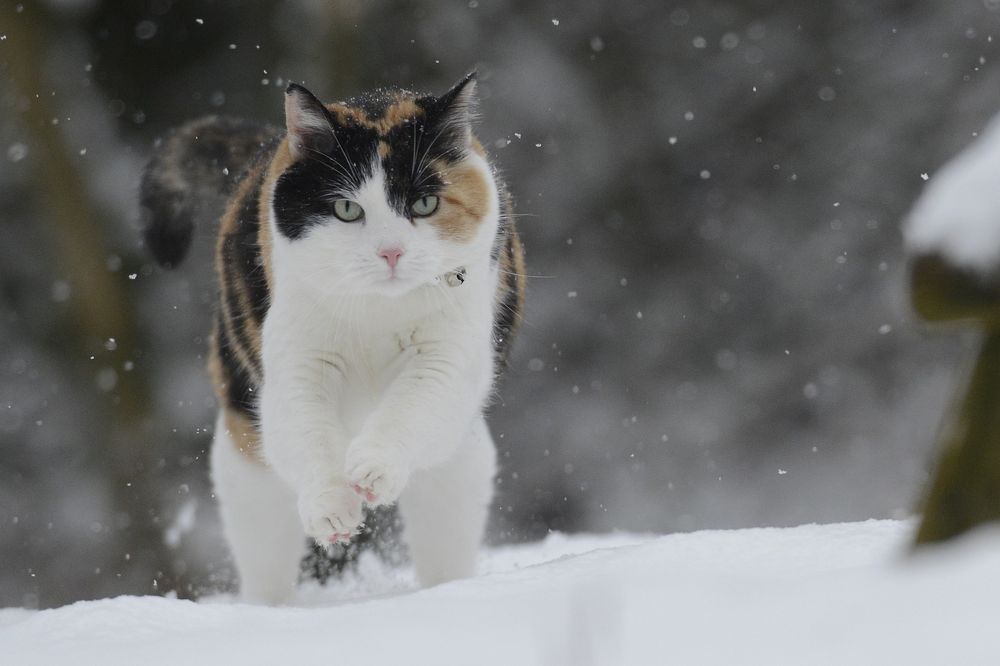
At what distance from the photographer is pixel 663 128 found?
8273 mm

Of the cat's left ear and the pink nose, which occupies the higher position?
the cat's left ear

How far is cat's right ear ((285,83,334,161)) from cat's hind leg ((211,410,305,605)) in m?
0.98

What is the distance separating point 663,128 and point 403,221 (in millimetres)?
5661

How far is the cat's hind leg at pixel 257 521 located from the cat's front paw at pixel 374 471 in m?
1.02

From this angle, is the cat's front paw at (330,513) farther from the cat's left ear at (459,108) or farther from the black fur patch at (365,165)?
the cat's left ear at (459,108)

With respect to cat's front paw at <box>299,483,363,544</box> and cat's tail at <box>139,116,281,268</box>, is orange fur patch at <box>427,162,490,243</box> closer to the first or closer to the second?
cat's front paw at <box>299,483,363,544</box>

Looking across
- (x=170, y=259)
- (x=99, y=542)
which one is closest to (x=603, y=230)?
(x=99, y=542)

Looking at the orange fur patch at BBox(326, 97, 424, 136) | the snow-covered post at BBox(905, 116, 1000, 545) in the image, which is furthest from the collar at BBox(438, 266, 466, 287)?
the snow-covered post at BBox(905, 116, 1000, 545)

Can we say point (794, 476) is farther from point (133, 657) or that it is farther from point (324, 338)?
point (133, 657)

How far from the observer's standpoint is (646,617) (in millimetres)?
1594

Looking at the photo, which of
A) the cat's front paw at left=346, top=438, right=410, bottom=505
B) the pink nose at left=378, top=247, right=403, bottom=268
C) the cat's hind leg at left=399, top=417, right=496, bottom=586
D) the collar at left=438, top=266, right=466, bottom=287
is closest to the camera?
the cat's front paw at left=346, top=438, right=410, bottom=505

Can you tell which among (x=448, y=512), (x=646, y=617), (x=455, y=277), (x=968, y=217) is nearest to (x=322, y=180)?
(x=455, y=277)

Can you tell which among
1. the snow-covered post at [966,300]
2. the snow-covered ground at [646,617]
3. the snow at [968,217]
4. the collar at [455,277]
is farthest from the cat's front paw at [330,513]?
the snow at [968,217]

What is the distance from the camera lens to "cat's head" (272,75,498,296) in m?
2.87
